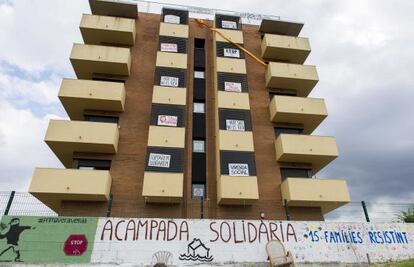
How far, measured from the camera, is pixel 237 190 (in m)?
17.4

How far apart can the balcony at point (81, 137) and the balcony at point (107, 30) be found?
25.4 ft

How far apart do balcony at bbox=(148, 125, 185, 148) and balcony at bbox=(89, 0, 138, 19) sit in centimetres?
1064

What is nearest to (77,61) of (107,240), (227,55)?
(227,55)

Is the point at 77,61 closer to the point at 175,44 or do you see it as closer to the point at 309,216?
the point at 175,44

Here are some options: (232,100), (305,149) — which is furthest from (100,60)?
(305,149)

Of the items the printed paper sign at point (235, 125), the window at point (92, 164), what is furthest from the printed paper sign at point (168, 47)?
the window at point (92, 164)

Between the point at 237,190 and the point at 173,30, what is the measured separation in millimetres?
13580

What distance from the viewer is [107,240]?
38.9ft

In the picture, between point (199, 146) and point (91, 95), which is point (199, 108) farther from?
point (91, 95)

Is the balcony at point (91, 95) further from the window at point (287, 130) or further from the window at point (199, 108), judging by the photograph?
the window at point (287, 130)

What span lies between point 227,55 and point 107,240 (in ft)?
53.4

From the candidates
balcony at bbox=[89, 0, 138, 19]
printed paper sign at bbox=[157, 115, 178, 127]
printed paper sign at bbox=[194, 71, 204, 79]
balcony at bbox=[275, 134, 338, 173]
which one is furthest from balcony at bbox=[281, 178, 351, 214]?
balcony at bbox=[89, 0, 138, 19]

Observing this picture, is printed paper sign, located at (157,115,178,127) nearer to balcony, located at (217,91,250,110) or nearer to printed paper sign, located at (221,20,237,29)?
balcony, located at (217,91,250,110)

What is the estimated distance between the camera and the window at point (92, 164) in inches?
716
